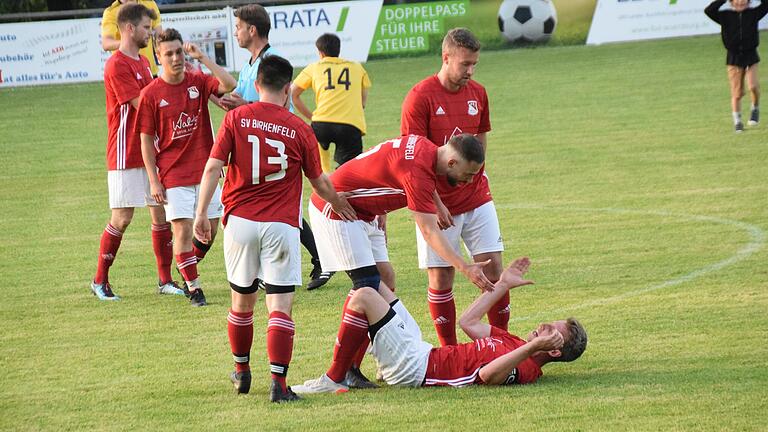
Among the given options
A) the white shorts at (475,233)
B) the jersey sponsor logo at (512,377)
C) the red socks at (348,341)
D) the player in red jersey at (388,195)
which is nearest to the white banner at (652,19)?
the white shorts at (475,233)

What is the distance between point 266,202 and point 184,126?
2912mm

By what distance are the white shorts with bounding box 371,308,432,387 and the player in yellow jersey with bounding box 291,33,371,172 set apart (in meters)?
6.54

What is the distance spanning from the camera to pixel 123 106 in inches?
392

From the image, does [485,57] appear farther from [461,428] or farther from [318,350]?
[461,428]

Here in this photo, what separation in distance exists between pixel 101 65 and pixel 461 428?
21.1 metres

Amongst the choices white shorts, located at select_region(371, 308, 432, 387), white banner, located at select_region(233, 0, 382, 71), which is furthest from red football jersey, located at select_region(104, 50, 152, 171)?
white banner, located at select_region(233, 0, 382, 71)

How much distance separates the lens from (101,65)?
25.6 m

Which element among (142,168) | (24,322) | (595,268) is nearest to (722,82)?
(595,268)

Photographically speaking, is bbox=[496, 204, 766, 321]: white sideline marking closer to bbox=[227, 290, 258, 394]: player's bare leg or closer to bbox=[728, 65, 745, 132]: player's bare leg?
bbox=[227, 290, 258, 394]: player's bare leg

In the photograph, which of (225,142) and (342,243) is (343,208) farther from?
(225,142)

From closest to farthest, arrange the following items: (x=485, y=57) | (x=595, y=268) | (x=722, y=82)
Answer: (x=595, y=268)
(x=722, y=82)
(x=485, y=57)

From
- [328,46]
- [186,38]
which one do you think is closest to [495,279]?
[328,46]

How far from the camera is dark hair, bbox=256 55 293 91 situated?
6730 mm

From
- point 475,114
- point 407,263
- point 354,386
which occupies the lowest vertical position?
point 407,263
